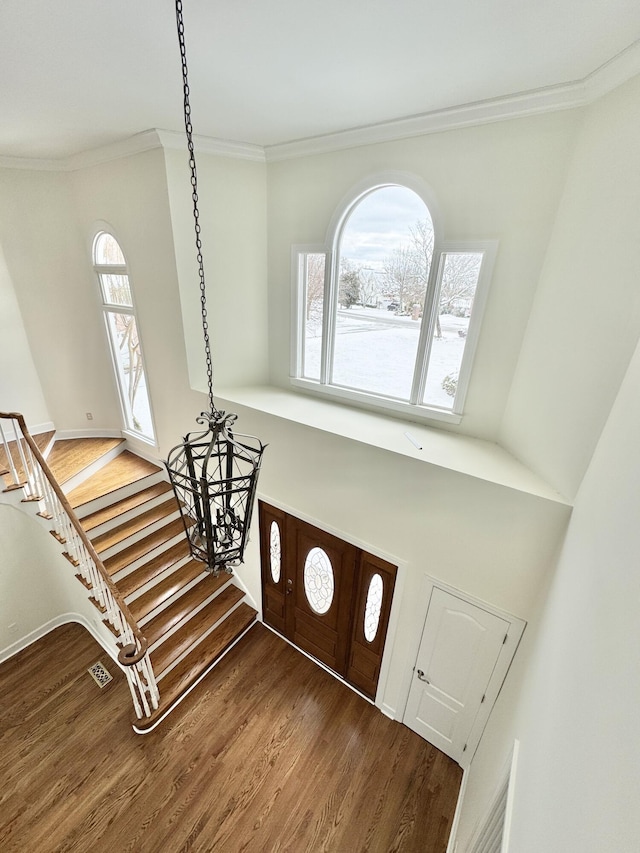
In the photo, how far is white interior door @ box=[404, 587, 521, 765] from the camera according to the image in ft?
9.35

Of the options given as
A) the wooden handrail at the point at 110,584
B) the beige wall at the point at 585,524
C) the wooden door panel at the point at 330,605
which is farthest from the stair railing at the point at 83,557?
the beige wall at the point at 585,524

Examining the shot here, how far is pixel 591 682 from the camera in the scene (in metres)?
1.23

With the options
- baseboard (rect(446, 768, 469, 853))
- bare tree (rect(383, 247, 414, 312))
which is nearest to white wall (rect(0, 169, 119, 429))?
bare tree (rect(383, 247, 414, 312))

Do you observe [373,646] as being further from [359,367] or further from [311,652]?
[359,367]

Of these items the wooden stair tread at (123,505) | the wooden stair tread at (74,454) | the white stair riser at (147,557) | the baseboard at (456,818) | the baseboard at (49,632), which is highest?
the wooden stair tread at (74,454)

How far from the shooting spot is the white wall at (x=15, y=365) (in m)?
4.62

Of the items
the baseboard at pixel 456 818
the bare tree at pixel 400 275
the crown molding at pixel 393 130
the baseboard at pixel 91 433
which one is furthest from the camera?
the baseboard at pixel 91 433

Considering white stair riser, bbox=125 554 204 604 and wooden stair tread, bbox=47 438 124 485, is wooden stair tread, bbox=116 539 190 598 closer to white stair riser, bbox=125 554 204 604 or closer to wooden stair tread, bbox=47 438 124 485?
white stair riser, bbox=125 554 204 604

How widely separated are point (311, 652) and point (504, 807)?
2.63m

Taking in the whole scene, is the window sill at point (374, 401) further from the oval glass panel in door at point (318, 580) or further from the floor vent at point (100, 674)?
the floor vent at point (100, 674)

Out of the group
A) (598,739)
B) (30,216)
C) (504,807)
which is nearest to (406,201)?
(598,739)

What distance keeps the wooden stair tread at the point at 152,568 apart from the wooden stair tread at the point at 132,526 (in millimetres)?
408

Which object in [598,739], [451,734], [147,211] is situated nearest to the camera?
[598,739]

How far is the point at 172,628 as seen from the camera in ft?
13.6
